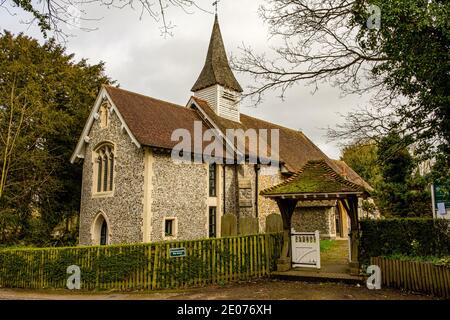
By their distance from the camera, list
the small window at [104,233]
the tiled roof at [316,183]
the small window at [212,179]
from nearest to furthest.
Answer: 1. the tiled roof at [316,183]
2. the small window at [104,233]
3. the small window at [212,179]

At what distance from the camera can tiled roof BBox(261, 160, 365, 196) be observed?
10.9 metres

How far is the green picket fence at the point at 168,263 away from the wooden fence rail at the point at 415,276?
11.3 feet

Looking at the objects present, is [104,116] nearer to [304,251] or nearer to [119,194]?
[119,194]

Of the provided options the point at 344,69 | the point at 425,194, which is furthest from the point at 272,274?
the point at 425,194

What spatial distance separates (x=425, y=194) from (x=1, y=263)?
20453 mm

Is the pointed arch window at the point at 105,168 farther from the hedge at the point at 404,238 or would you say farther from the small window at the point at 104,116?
the hedge at the point at 404,238

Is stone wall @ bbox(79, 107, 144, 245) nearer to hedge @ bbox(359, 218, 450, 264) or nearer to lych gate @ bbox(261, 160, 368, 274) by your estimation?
lych gate @ bbox(261, 160, 368, 274)

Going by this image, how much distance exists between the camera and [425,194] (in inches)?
758

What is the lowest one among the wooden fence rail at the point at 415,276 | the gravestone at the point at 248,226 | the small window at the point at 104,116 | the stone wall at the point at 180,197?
the wooden fence rail at the point at 415,276

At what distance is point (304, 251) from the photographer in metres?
11.7

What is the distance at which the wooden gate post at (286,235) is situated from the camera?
1146 cm

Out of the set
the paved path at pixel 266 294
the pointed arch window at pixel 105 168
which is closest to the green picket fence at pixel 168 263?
the paved path at pixel 266 294

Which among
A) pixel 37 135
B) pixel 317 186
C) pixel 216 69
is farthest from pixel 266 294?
pixel 216 69
